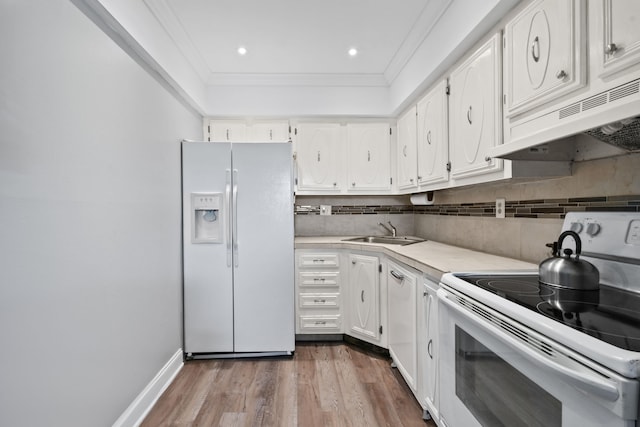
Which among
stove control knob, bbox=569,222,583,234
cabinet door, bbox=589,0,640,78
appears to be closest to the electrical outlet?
stove control knob, bbox=569,222,583,234

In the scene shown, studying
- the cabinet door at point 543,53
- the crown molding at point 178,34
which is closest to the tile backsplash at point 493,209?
the cabinet door at point 543,53

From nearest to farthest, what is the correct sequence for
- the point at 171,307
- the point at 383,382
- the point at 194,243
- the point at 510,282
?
the point at 510,282
the point at 383,382
the point at 171,307
the point at 194,243

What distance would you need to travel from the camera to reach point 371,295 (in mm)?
2791

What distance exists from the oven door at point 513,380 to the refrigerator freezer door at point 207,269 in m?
1.83

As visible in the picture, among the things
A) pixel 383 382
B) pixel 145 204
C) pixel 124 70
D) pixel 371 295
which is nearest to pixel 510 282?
pixel 383 382

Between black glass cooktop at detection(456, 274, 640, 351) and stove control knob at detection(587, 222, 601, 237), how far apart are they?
207mm

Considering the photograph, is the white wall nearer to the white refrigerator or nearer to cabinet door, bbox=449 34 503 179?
the white refrigerator

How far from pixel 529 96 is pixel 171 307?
252cm

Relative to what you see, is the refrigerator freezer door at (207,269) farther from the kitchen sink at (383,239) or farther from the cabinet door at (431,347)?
the cabinet door at (431,347)

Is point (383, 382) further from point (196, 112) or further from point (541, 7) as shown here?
point (196, 112)

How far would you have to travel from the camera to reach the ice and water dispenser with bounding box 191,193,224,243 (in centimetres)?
271

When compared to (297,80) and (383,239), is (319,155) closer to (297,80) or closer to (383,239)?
(297,80)

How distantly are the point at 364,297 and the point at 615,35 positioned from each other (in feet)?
7.47

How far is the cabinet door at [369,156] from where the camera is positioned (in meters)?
3.38
